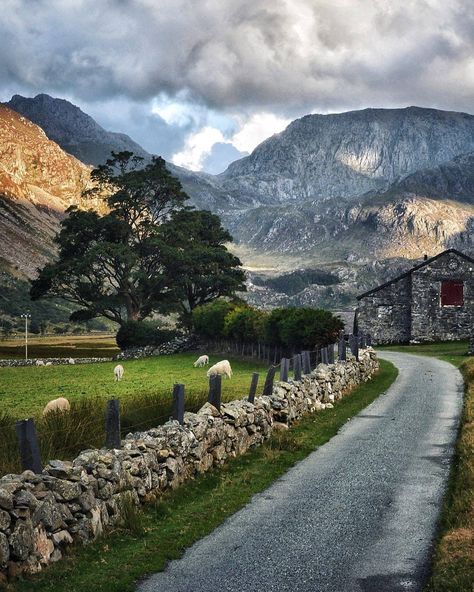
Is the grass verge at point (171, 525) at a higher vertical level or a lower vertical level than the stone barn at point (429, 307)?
lower

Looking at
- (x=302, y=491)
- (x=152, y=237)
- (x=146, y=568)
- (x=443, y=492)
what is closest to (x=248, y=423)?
(x=302, y=491)

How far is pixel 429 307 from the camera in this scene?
8138 cm

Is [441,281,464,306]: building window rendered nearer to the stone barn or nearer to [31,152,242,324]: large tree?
the stone barn

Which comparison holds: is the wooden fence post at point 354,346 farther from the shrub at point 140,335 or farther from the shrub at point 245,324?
the shrub at point 140,335

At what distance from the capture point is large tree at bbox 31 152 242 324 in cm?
7800

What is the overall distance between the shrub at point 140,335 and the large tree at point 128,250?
2.40 m

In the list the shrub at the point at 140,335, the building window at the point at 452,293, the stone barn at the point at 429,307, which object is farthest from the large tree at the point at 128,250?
the building window at the point at 452,293

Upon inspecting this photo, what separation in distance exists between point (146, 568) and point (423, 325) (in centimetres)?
7529

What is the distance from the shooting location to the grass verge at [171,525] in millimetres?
10047

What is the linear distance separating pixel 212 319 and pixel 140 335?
508 inches

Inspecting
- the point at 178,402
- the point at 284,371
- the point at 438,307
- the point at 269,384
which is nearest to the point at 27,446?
the point at 178,402

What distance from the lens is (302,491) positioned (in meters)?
15.4

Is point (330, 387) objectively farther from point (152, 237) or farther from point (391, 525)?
point (152, 237)

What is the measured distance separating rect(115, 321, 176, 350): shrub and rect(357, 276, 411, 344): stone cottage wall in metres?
25.6
